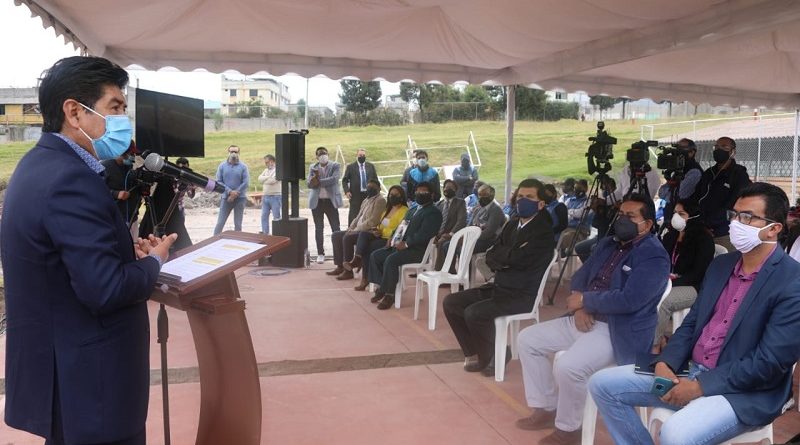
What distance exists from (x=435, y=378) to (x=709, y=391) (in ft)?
6.85

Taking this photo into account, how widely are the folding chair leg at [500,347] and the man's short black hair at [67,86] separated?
9.90 feet

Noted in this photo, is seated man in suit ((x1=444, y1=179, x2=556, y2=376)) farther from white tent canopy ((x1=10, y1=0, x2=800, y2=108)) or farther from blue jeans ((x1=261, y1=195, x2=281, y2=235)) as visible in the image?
blue jeans ((x1=261, y1=195, x2=281, y2=235))

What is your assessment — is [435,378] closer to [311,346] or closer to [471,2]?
[311,346]

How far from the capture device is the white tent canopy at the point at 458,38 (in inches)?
202

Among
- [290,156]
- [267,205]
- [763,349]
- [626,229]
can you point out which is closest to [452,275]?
[626,229]

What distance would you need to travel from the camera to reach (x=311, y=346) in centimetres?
494

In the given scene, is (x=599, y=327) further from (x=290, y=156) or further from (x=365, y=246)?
(x=290, y=156)

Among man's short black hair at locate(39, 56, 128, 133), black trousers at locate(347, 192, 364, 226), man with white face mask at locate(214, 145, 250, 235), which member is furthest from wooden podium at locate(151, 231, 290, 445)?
man with white face mask at locate(214, 145, 250, 235)

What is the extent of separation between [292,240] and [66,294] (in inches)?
273

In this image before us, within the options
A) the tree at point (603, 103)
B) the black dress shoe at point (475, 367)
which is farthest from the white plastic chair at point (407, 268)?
the tree at point (603, 103)

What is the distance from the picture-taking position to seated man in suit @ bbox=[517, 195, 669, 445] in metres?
3.09

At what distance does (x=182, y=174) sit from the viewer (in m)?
2.60

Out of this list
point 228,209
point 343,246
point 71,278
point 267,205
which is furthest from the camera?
point 267,205

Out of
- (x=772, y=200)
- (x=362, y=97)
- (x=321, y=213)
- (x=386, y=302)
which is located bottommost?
(x=386, y=302)
